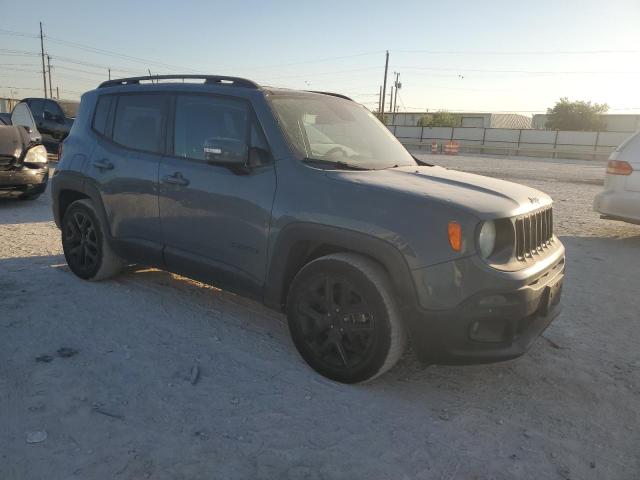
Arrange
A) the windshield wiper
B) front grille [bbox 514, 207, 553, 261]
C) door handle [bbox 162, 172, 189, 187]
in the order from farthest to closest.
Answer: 1. door handle [bbox 162, 172, 189, 187]
2. the windshield wiper
3. front grille [bbox 514, 207, 553, 261]

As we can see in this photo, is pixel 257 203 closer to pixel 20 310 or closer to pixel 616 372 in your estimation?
pixel 20 310

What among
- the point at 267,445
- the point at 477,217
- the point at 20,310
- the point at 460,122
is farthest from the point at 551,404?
the point at 460,122

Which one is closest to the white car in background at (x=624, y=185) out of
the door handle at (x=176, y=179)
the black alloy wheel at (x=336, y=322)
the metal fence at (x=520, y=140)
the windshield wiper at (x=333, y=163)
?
the windshield wiper at (x=333, y=163)

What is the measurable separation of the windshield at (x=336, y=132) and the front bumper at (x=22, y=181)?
6.18m

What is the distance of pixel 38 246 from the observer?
5895mm

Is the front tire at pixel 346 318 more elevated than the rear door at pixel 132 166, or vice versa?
the rear door at pixel 132 166

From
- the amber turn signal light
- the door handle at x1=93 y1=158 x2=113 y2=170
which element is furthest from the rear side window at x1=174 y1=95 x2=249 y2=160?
the amber turn signal light

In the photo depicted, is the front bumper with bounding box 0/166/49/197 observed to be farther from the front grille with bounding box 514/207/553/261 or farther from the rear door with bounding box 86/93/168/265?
the front grille with bounding box 514/207/553/261

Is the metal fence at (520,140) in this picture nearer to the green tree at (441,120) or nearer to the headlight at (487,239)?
the green tree at (441,120)

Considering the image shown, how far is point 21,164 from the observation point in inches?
315

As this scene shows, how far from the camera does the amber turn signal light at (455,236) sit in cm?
260

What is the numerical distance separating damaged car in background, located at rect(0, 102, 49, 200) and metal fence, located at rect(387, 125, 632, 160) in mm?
31734

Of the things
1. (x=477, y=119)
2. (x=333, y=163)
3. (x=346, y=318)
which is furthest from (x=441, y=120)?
(x=346, y=318)

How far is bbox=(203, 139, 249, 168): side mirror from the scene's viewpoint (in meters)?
3.26
